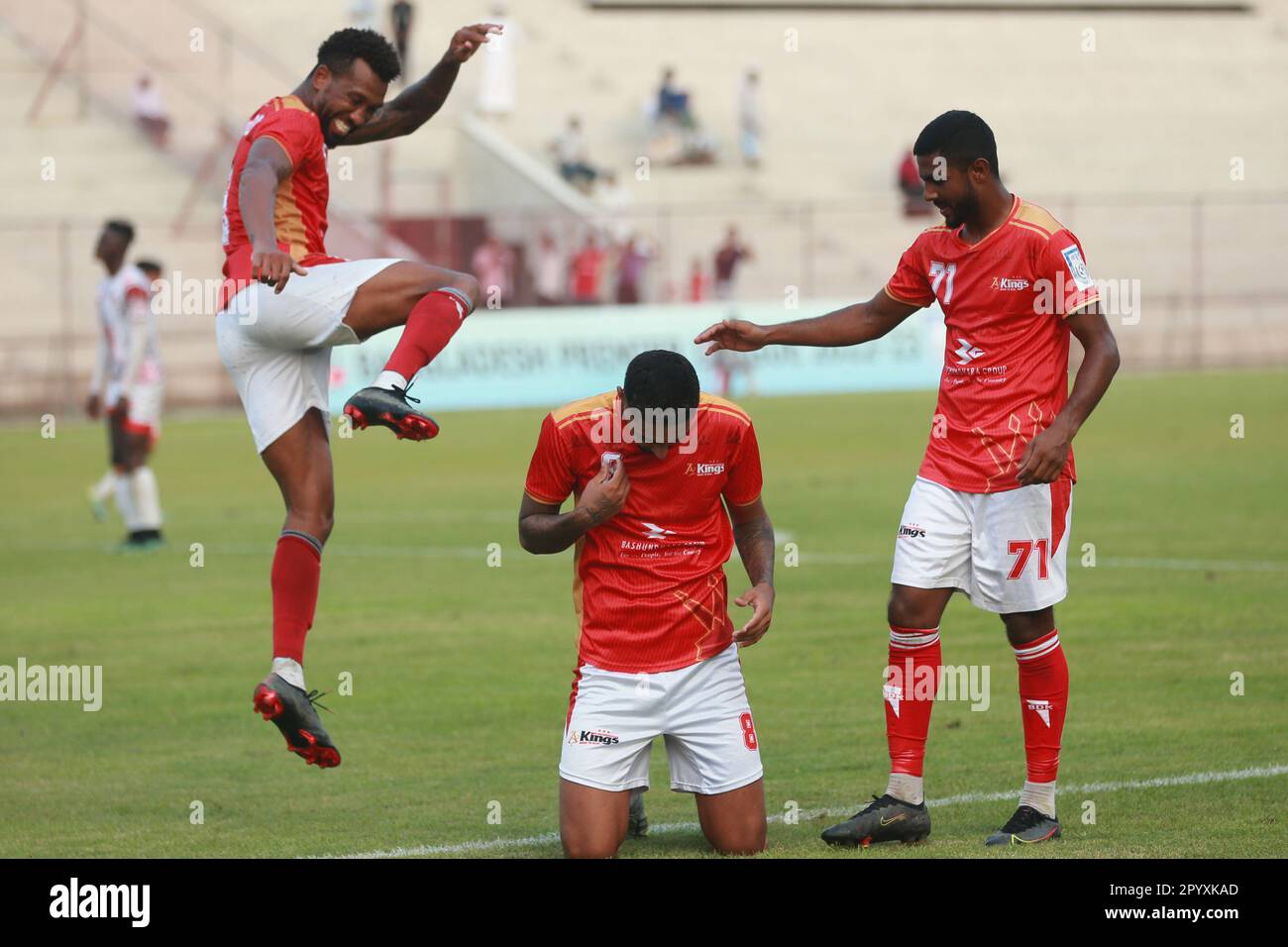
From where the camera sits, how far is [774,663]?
36.0 ft

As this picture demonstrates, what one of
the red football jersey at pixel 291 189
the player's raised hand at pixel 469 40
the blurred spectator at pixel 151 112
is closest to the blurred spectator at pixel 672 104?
the blurred spectator at pixel 151 112

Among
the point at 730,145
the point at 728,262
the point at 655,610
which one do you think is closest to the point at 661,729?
the point at 655,610

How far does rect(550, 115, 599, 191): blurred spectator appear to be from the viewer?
39625 millimetres

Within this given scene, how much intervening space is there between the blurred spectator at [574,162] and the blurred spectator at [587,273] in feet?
13.8

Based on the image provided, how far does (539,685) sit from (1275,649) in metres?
4.04

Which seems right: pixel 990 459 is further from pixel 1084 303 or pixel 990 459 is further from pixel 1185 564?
pixel 1185 564

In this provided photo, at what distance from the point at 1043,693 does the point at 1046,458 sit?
987 millimetres

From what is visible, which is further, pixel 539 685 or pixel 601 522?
pixel 539 685

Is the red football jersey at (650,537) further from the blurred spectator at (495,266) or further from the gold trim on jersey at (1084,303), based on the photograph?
the blurred spectator at (495,266)

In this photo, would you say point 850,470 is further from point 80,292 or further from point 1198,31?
point 1198,31

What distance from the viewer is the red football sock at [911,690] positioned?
7.36m

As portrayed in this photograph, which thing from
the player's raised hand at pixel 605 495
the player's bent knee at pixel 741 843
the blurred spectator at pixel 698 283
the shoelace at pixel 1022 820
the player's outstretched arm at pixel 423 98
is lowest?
the player's bent knee at pixel 741 843

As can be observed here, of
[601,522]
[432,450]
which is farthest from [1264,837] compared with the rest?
[432,450]

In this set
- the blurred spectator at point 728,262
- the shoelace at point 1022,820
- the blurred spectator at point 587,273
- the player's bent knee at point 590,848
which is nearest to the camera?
the player's bent knee at point 590,848
